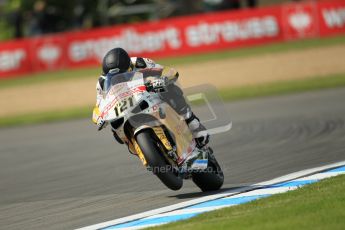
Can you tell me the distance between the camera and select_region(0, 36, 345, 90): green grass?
97.5 feet

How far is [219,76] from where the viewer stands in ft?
83.8

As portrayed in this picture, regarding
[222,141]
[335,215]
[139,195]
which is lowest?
[222,141]

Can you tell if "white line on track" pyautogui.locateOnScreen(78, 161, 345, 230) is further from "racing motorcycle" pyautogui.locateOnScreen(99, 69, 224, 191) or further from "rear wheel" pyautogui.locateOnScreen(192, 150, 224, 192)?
"racing motorcycle" pyautogui.locateOnScreen(99, 69, 224, 191)

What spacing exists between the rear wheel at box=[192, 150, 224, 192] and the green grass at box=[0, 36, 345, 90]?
20078 mm

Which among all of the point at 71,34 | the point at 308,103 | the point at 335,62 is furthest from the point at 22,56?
the point at 308,103

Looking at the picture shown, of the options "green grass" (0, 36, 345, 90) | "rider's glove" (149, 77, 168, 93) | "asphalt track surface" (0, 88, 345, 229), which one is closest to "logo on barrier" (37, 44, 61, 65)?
"green grass" (0, 36, 345, 90)

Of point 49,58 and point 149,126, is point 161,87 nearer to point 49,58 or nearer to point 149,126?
point 149,126

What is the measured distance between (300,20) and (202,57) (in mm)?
3747

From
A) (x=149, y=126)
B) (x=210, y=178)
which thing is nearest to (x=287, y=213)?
(x=149, y=126)

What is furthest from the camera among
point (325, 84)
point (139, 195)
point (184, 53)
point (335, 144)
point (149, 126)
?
point (184, 53)

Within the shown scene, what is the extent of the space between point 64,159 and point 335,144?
4366 mm

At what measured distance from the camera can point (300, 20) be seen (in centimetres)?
3128

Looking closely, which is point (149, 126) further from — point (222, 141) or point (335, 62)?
point (335, 62)

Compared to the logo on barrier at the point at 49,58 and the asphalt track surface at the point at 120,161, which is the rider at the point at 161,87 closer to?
the asphalt track surface at the point at 120,161
